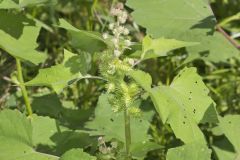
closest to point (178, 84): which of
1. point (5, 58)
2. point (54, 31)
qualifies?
point (5, 58)

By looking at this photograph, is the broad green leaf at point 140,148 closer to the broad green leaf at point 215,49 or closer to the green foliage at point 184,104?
the green foliage at point 184,104

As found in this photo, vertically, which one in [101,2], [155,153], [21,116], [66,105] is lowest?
[155,153]

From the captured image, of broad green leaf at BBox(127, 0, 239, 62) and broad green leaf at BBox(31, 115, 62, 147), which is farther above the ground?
broad green leaf at BBox(127, 0, 239, 62)

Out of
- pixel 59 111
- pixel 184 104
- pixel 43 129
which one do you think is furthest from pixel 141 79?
pixel 59 111

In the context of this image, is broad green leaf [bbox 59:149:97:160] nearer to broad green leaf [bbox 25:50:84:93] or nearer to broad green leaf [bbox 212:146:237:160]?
broad green leaf [bbox 25:50:84:93]

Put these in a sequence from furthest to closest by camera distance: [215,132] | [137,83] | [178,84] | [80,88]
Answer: [80,88]
[215,132]
[178,84]
[137,83]

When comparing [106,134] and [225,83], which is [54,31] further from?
[106,134]

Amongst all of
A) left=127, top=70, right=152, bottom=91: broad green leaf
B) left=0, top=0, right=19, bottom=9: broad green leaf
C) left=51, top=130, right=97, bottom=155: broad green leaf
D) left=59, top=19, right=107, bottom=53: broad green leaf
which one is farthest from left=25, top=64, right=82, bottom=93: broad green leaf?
left=0, top=0, right=19, bottom=9: broad green leaf
